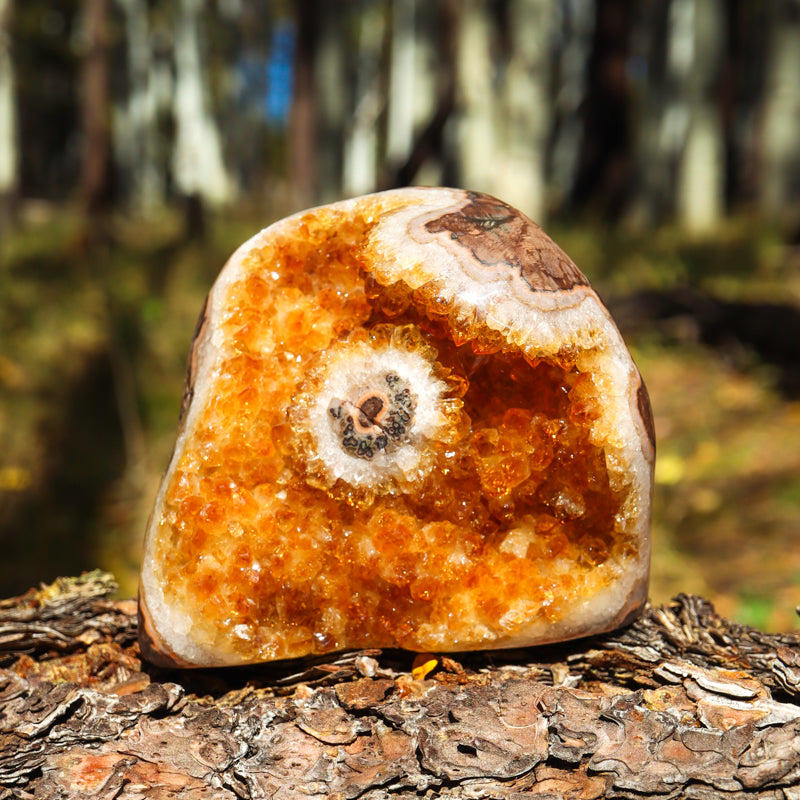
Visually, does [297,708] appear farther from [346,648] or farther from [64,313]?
[64,313]

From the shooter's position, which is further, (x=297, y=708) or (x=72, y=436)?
(x=72, y=436)

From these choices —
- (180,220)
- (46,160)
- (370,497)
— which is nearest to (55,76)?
(46,160)

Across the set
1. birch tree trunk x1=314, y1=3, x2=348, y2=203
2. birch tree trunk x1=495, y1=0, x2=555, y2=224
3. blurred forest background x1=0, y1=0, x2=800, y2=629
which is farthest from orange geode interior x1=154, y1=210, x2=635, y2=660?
birch tree trunk x1=314, y1=3, x2=348, y2=203

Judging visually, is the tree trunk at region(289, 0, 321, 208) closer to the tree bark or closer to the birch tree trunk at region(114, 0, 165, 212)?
the tree bark

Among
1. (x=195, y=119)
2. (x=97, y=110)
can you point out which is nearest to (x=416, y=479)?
(x=97, y=110)

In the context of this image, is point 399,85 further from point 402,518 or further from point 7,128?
point 402,518

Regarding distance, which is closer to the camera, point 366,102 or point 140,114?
point 140,114

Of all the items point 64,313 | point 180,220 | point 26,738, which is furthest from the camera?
point 180,220
